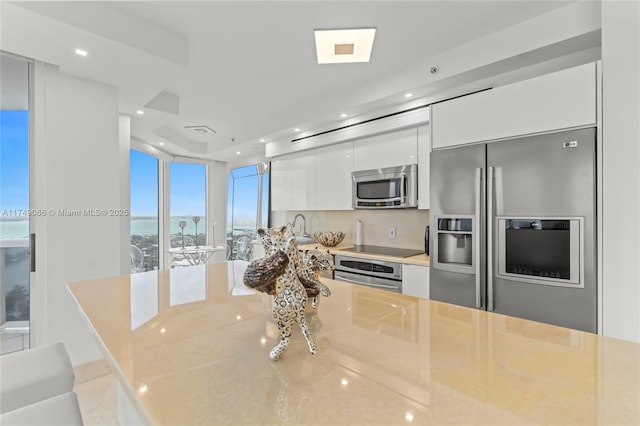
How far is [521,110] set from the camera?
195 centimetres

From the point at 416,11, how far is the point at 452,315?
1.88 metres

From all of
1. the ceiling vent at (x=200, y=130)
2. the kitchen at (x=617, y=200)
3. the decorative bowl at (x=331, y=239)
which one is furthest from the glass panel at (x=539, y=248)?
the ceiling vent at (x=200, y=130)

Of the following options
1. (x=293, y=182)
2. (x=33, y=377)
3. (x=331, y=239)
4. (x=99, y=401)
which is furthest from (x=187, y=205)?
(x=33, y=377)

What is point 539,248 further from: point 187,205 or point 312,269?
point 187,205

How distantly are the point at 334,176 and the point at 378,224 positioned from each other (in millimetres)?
794

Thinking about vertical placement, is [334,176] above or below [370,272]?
above

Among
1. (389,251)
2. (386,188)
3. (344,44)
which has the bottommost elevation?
(389,251)

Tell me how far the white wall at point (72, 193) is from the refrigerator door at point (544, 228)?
300 cm

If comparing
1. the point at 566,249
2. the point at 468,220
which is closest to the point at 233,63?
the point at 468,220

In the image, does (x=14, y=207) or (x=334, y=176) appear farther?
(x=334, y=176)

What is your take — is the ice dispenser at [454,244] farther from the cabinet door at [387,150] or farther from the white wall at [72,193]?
the white wall at [72,193]

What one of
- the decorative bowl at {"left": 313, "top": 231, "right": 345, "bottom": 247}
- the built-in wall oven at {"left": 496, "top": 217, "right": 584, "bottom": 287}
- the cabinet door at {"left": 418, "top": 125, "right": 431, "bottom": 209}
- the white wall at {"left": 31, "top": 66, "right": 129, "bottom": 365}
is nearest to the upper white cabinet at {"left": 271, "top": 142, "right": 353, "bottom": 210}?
the decorative bowl at {"left": 313, "top": 231, "right": 345, "bottom": 247}

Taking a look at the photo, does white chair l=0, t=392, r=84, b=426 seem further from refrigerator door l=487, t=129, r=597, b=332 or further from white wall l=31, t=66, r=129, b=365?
refrigerator door l=487, t=129, r=597, b=332

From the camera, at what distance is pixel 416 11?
6.43 ft
